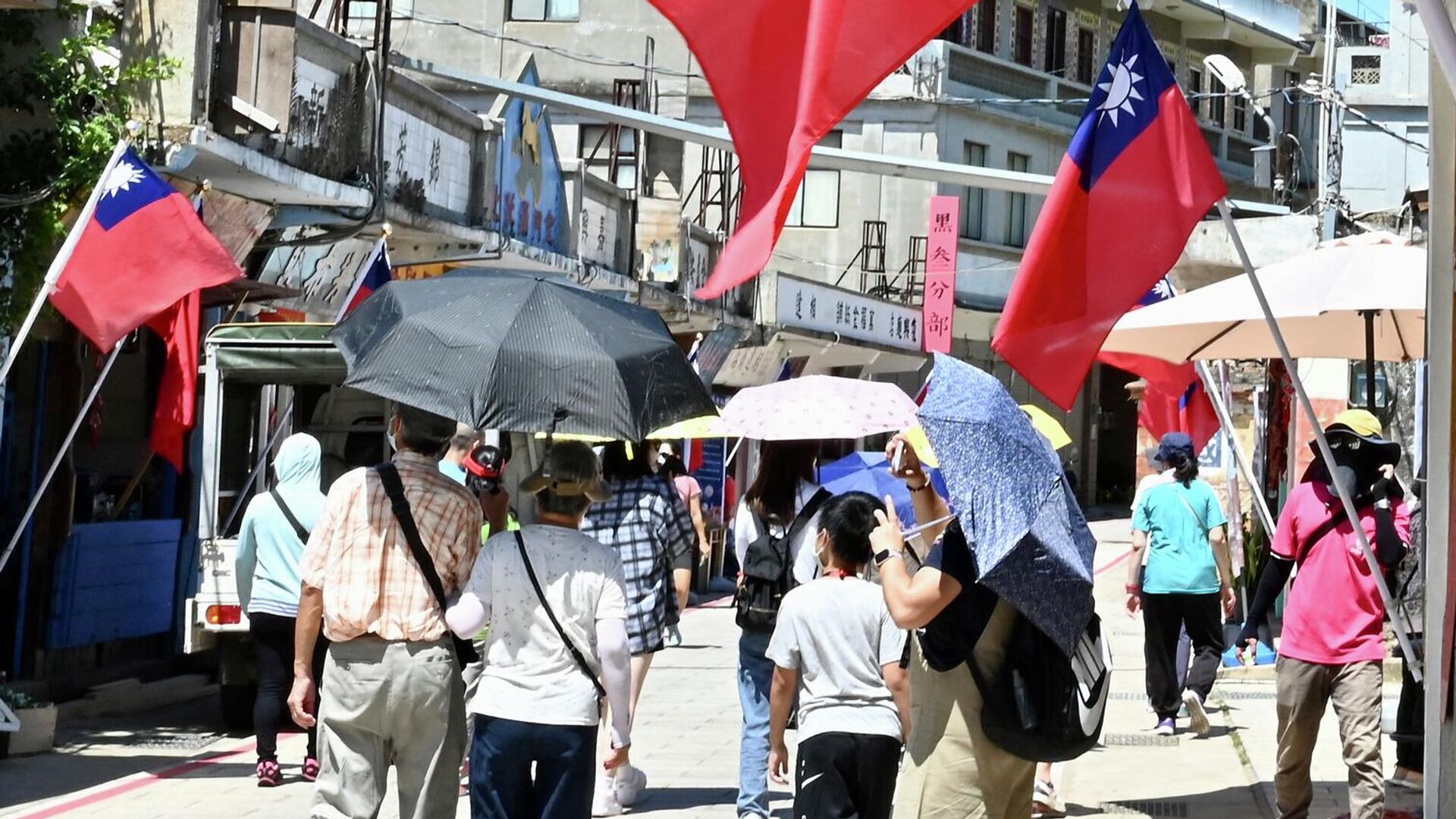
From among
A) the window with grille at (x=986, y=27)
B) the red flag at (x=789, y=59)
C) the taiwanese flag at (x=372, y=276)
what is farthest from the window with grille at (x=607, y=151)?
the red flag at (x=789, y=59)

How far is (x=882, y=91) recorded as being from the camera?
131 ft

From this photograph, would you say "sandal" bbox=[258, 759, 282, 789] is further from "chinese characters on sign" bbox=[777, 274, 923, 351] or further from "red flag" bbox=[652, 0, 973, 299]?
"chinese characters on sign" bbox=[777, 274, 923, 351]

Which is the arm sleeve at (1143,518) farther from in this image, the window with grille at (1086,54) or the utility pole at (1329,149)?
the window with grille at (1086,54)

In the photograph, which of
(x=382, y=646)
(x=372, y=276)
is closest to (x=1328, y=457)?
(x=382, y=646)

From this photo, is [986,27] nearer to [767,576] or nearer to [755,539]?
[755,539]

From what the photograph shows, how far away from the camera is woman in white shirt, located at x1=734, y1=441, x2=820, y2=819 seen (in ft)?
29.6

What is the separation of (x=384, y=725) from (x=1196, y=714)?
705cm

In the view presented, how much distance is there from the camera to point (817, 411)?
9.77 metres

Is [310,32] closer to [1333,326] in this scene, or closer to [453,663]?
[1333,326]

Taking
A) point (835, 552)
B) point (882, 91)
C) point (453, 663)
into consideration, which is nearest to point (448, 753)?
point (453, 663)

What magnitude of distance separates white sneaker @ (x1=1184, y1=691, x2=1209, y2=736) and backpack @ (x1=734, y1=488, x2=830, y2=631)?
12.8 ft

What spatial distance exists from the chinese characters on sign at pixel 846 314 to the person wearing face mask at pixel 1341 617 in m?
22.6

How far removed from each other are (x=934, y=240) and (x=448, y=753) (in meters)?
29.4

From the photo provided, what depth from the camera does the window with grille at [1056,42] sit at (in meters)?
44.8
